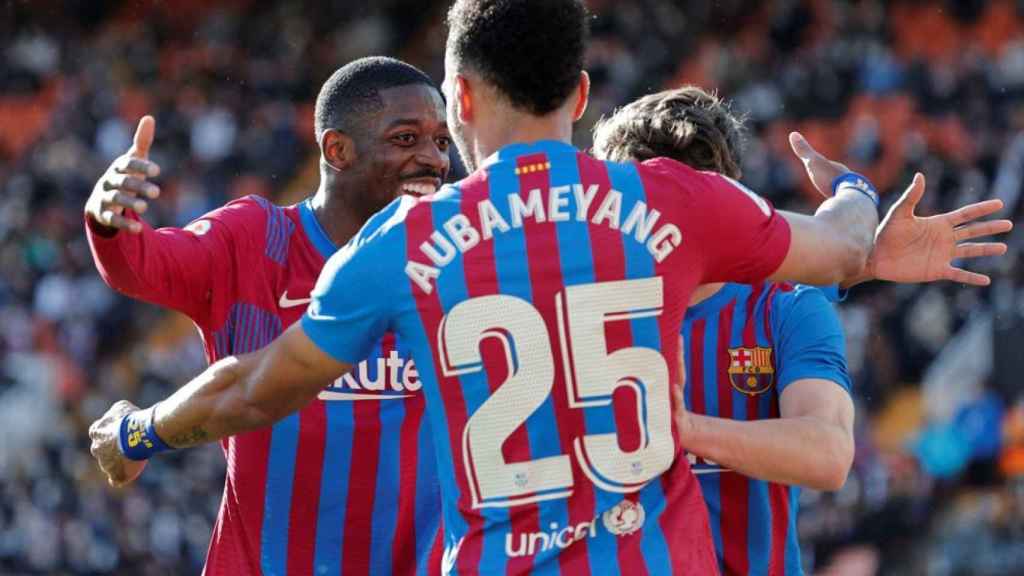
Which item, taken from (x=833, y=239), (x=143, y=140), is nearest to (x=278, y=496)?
(x=143, y=140)

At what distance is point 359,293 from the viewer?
10.4 ft

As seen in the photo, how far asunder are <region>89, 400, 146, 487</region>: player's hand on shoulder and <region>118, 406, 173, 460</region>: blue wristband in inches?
1.0

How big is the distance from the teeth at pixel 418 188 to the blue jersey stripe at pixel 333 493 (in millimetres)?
670

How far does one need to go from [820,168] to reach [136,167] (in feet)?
5.41

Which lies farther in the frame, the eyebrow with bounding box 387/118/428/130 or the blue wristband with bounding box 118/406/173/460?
the eyebrow with bounding box 387/118/428/130

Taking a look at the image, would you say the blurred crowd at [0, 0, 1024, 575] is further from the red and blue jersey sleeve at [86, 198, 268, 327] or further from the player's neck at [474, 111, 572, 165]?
the player's neck at [474, 111, 572, 165]

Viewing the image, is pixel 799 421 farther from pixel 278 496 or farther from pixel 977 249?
pixel 278 496

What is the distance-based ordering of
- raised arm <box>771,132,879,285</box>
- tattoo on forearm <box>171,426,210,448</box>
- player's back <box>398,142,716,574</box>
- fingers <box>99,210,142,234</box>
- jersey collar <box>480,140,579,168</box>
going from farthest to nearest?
fingers <box>99,210,142,234</box>, tattoo on forearm <box>171,426,210,448</box>, raised arm <box>771,132,879,285</box>, jersey collar <box>480,140,579,168</box>, player's back <box>398,142,716,574</box>

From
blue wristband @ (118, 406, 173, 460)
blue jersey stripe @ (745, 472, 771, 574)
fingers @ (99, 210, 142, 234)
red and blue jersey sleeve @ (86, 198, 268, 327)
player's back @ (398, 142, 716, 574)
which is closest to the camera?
player's back @ (398, 142, 716, 574)

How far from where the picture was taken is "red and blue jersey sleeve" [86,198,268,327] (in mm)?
4004

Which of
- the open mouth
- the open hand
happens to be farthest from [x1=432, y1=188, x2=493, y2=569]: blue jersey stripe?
the open mouth

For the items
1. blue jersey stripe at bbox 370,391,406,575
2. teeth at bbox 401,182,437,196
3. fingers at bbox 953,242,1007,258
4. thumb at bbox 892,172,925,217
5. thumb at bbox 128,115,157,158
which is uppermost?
thumb at bbox 128,115,157,158

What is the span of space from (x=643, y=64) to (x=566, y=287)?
530 inches

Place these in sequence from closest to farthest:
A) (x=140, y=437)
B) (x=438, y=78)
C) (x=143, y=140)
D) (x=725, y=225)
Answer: (x=725, y=225) → (x=140, y=437) → (x=143, y=140) → (x=438, y=78)
